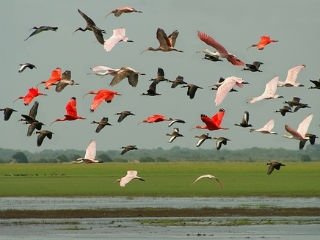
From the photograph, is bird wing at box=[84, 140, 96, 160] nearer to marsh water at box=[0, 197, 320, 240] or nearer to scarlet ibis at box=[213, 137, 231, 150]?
scarlet ibis at box=[213, 137, 231, 150]

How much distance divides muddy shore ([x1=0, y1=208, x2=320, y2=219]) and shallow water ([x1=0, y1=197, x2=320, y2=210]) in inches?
105

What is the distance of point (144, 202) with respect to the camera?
6606 centimetres

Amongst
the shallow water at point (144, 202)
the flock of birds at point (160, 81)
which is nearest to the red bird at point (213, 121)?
the flock of birds at point (160, 81)

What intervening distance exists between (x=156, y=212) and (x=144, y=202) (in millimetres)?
9713

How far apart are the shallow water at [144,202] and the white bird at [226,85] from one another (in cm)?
3201

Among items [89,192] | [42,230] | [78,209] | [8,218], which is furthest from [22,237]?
[89,192]

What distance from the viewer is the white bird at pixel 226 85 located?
27492 millimetres

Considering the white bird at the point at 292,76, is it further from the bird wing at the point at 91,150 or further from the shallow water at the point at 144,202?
the shallow water at the point at 144,202

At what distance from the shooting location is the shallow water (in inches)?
2426

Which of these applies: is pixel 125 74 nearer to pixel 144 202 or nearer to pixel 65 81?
pixel 65 81

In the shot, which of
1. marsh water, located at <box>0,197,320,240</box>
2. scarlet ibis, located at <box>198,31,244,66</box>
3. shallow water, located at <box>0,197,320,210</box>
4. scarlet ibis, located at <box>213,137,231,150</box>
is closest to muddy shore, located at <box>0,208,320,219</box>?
marsh water, located at <box>0,197,320,240</box>

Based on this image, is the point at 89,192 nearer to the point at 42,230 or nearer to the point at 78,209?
the point at 78,209

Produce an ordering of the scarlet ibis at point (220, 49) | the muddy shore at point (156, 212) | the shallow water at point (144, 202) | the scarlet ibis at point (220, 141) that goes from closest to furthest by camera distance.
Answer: the scarlet ibis at point (220, 49), the scarlet ibis at point (220, 141), the muddy shore at point (156, 212), the shallow water at point (144, 202)

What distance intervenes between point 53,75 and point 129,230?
14.9 metres
